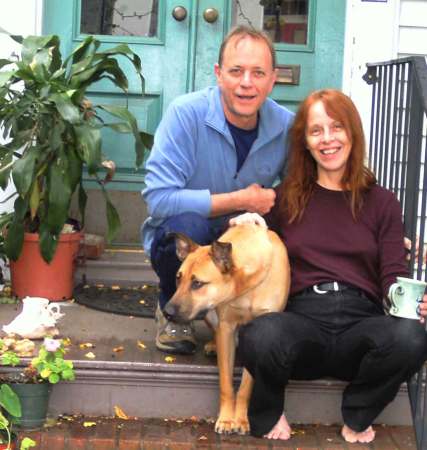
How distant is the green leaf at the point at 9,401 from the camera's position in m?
3.37

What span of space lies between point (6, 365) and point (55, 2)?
7.92 ft

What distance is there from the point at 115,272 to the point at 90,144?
0.95 meters

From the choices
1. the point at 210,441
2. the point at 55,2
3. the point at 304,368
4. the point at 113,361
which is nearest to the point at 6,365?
the point at 113,361

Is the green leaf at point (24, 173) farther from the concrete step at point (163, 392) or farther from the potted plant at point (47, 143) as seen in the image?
the concrete step at point (163, 392)

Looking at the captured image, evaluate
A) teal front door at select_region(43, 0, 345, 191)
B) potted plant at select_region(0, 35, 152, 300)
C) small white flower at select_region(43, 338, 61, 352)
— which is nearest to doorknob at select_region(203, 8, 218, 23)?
teal front door at select_region(43, 0, 345, 191)

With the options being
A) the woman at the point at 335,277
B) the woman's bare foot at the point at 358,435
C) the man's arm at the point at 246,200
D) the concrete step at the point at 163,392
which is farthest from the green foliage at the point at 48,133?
the woman's bare foot at the point at 358,435

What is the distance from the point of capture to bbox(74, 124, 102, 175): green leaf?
14.1ft

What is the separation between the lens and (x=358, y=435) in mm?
3527

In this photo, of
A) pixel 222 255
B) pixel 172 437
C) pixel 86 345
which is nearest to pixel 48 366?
A: pixel 86 345

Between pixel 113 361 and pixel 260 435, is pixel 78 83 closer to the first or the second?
pixel 113 361

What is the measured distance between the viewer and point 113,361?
12.1 ft

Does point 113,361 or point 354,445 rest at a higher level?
point 113,361

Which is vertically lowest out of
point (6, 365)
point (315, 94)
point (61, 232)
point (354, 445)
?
point (354, 445)

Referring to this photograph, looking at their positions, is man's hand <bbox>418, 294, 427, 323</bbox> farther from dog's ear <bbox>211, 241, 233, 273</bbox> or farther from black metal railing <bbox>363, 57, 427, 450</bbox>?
dog's ear <bbox>211, 241, 233, 273</bbox>
